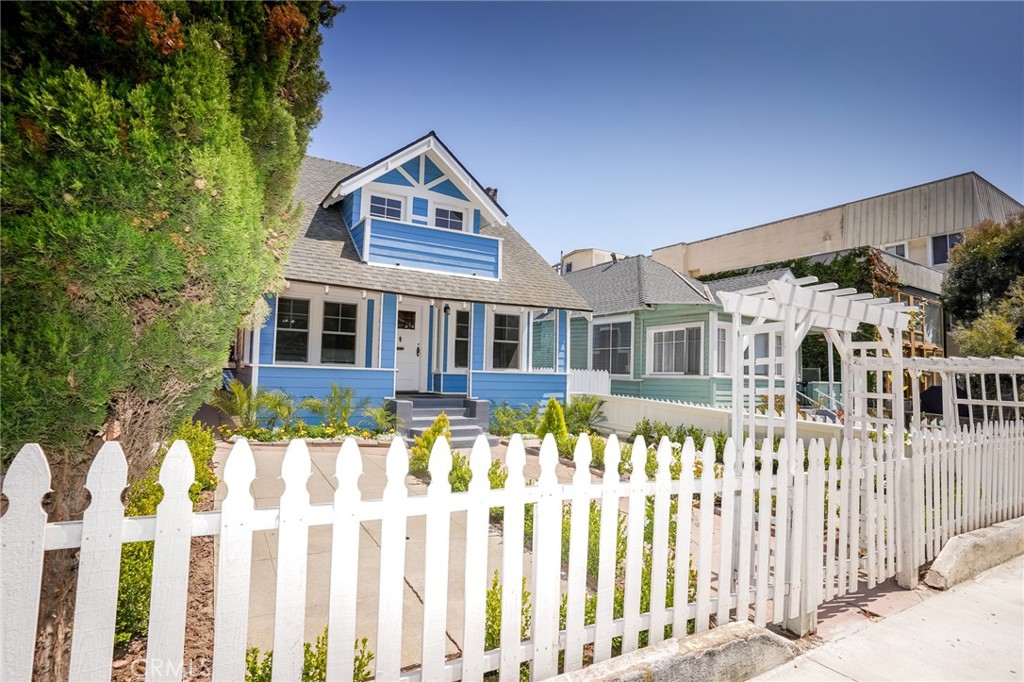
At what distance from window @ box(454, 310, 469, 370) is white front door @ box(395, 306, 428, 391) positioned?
0.85 m

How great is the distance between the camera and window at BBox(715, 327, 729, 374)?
565 inches

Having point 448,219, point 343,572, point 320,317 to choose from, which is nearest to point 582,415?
point 448,219

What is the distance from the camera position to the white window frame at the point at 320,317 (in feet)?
35.5

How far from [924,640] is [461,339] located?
10.8 metres

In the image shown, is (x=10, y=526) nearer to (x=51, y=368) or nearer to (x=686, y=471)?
(x=51, y=368)

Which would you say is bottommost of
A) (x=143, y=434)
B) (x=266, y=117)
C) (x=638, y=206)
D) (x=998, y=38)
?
(x=143, y=434)

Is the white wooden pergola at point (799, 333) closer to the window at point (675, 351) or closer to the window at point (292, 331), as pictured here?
the window at point (675, 351)

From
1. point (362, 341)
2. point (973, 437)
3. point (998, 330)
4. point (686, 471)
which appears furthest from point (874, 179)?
point (686, 471)

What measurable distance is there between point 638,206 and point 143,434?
12.7 metres

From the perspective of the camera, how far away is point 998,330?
14000mm

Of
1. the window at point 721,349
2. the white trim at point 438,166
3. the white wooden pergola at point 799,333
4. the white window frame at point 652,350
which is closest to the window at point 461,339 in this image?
the white trim at point 438,166

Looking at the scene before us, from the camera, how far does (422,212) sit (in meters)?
12.2

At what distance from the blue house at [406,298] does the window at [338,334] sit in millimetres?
24

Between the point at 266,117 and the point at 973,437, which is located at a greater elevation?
the point at 266,117
